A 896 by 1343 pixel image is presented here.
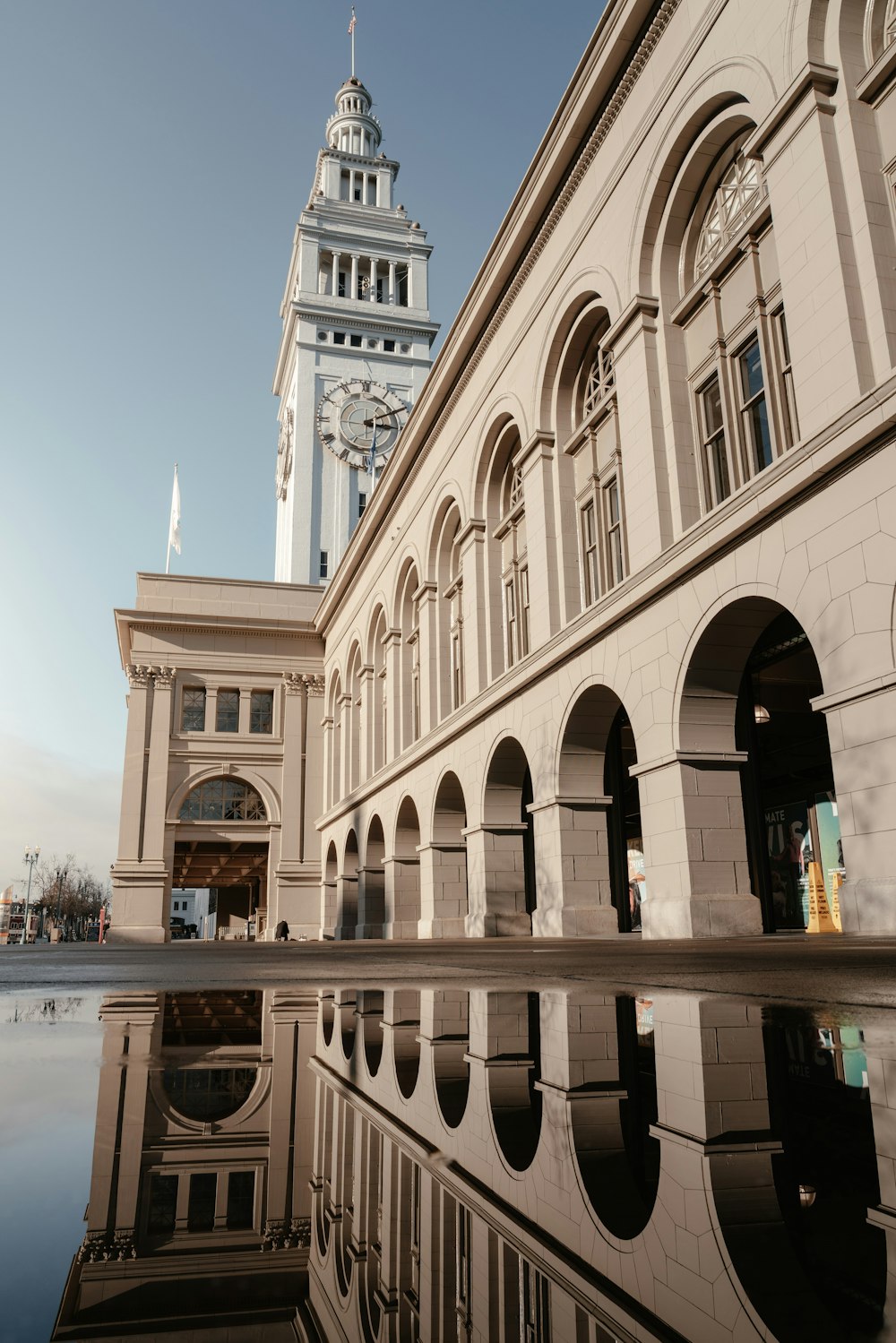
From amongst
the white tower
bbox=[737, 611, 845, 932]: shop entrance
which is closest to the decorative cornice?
bbox=[737, 611, 845, 932]: shop entrance

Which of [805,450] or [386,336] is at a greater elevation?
[386,336]

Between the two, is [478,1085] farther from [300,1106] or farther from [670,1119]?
[670,1119]

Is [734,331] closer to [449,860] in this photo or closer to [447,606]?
[447,606]

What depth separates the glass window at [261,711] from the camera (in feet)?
144

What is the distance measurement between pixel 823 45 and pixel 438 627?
16687 millimetres

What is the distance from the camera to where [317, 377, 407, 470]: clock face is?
201ft

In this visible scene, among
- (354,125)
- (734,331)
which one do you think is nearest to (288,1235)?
(734,331)

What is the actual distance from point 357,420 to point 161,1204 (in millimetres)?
63208

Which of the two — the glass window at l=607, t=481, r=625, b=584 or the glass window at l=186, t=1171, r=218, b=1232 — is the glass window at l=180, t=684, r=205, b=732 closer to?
the glass window at l=607, t=481, r=625, b=584

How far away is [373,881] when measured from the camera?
33.2 metres

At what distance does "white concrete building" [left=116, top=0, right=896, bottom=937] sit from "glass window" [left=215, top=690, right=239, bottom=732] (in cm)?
1906

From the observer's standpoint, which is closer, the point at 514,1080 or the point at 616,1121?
the point at 616,1121

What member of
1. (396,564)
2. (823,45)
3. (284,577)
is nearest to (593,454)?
(823,45)

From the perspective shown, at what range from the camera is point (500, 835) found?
67.3ft
